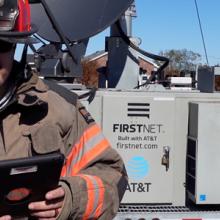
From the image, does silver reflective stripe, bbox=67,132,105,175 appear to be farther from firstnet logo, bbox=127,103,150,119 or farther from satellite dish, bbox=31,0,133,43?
satellite dish, bbox=31,0,133,43

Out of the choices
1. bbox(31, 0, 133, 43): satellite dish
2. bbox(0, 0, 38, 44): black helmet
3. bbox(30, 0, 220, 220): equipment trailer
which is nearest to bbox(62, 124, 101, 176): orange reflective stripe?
bbox(0, 0, 38, 44): black helmet

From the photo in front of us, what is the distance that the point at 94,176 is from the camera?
2.33m

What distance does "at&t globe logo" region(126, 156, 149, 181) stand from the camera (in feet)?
14.5

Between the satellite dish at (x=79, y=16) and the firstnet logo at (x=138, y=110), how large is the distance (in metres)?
0.85

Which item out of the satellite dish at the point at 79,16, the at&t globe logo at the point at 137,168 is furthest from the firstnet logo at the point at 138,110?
the satellite dish at the point at 79,16

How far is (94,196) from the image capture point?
2.30 meters

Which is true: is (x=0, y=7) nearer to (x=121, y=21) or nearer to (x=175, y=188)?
(x=175, y=188)

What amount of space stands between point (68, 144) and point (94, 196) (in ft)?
0.72

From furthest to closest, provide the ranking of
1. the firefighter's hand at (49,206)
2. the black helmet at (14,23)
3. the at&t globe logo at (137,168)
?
the at&t globe logo at (137,168)
the black helmet at (14,23)
the firefighter's hand at (49,206)

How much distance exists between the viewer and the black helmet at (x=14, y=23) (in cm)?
216

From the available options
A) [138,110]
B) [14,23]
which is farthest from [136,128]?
[14,23]

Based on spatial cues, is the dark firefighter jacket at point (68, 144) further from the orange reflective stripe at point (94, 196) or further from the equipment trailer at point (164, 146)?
the equipment trailer at point (164, 146)

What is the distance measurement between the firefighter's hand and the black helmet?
553 mm

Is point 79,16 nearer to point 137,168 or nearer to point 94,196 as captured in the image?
point 137,168
